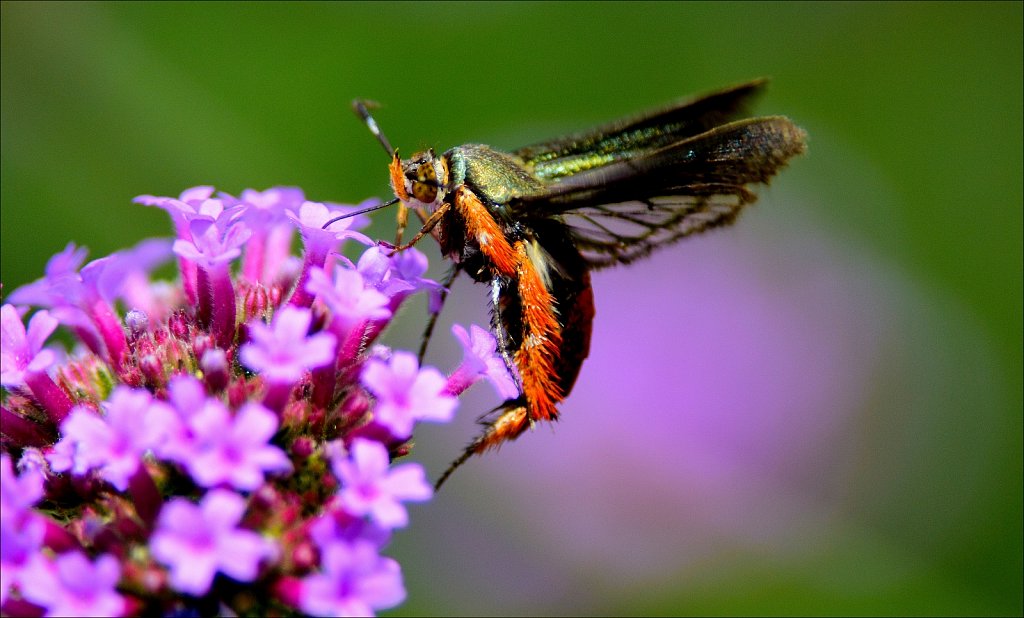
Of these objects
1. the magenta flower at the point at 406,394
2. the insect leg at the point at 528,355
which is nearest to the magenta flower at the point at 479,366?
the insect leg at the point at 528,355

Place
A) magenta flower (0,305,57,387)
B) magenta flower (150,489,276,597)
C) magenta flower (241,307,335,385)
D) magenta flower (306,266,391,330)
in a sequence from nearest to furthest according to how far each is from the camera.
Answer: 1. magenta flower (150,489,276,597)
2. magenta flower (241,307,335,385)
3. magenta flower (306,266,391,330)
4. magenta flower (0,305,57,387)

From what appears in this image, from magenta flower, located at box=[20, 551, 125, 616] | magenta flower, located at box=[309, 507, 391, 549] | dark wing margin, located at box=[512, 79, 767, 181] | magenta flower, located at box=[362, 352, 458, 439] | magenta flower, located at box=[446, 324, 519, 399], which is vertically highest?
Answer: dark wing margin, located at box=[512, 79, 767, 181]

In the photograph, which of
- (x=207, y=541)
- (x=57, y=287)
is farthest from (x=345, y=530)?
(x=57, y=287)

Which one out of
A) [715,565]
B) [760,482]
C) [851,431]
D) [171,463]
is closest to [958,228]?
[851,431]

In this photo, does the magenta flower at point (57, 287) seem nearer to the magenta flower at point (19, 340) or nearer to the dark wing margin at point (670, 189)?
the magenta flower at point (19, 340)

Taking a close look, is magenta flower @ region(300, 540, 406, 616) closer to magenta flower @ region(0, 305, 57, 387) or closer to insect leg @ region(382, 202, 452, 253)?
magenta flower @ region(0, 305, 57, 387)

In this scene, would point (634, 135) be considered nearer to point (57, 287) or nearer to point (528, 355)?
point (528, 355)

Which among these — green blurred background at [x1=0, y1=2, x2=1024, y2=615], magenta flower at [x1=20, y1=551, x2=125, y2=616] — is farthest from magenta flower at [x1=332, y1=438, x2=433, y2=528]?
green blurred background at [x1=0, y1=2, x2=1024, y2=615]
